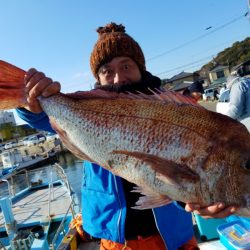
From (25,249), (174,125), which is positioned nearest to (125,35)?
(174,125)

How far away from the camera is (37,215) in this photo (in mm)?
11703

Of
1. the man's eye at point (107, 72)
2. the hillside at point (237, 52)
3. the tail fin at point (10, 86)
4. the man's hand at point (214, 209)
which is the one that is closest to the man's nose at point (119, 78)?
the man's eye at point (107, 72)

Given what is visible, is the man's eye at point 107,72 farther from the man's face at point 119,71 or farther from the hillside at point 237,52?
the hillside at point 237,52

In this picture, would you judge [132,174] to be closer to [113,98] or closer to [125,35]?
[113,98]

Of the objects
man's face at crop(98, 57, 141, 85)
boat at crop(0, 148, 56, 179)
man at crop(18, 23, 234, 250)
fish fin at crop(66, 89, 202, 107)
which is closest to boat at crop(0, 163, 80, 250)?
man at crop(18, 23, 234, 250)

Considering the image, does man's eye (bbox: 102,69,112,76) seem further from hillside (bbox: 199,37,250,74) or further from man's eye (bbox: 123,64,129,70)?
hillside (bbox: 199,37,250,74)

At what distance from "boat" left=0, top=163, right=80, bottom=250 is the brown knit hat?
4764 mm

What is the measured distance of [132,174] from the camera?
192cm

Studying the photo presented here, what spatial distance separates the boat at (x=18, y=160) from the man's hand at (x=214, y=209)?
30.6 m

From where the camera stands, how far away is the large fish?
1709 mm

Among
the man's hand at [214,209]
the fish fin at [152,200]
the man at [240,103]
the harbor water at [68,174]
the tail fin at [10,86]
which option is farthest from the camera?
the harbor water at [68,174]

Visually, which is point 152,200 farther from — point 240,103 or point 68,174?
point 68,174

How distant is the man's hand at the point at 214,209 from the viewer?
1702 millimetres

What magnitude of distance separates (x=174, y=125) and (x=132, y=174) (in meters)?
0.41
